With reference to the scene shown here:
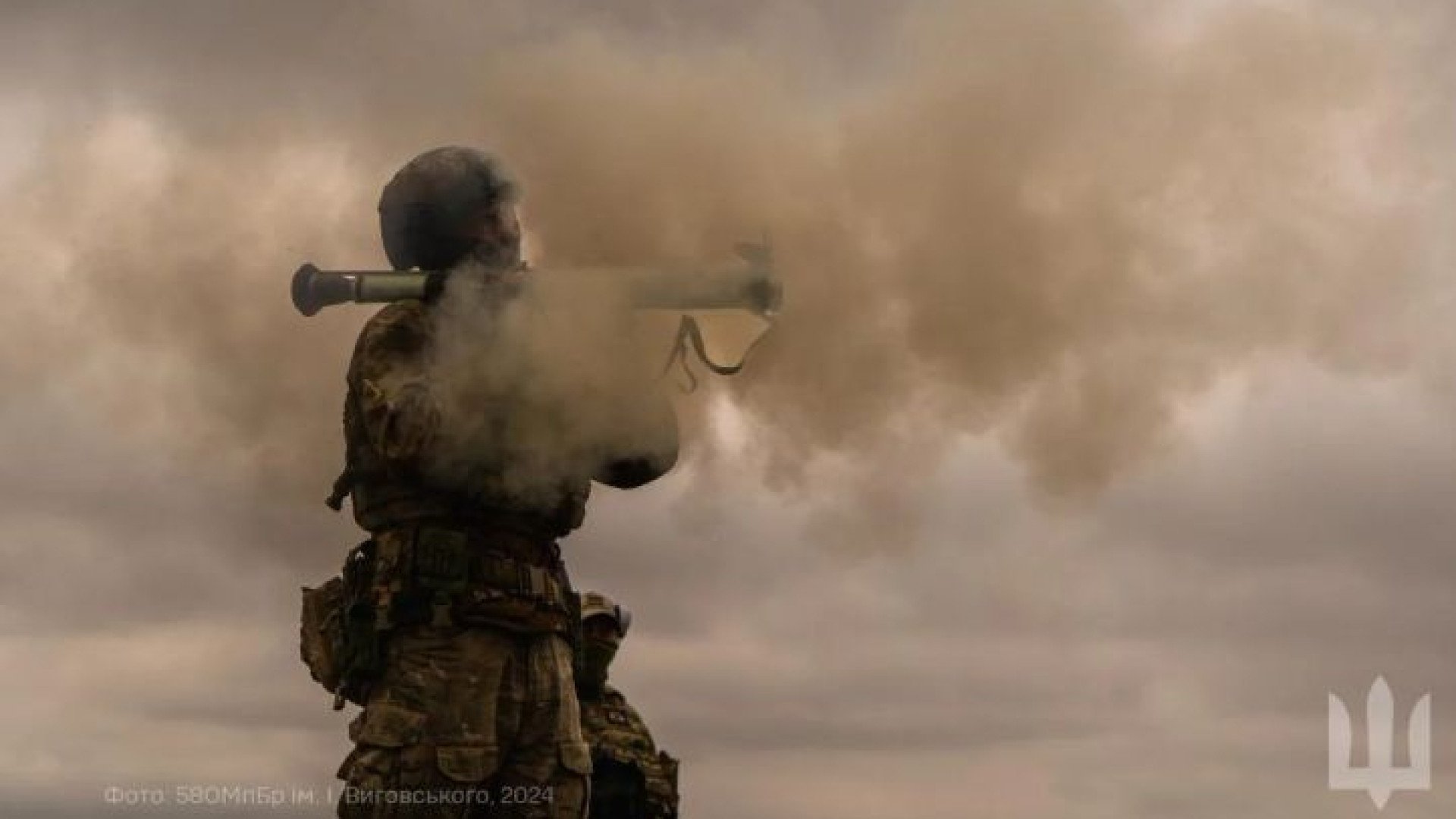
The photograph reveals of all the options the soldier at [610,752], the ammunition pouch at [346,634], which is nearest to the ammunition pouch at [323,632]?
the ammunition pouch at [346,634]

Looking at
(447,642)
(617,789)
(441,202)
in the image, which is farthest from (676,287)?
(617,789)

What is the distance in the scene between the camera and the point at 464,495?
912 centimetres

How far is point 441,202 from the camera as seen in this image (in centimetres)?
968

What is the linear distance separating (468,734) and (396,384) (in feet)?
5.18

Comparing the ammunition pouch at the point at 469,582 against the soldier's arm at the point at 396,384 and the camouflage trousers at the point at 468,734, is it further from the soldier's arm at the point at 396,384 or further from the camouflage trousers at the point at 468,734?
the soldier's arm at the point at 396,384

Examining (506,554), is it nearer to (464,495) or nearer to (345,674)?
(464,495)

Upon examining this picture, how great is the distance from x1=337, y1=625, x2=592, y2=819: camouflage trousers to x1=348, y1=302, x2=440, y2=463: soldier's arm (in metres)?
0.93

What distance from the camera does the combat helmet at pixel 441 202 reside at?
9.67 m

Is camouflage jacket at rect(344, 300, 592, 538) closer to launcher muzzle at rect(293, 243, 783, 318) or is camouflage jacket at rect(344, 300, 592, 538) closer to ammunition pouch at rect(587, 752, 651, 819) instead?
launcher muzzle at rect(293, 243, 783, 318)

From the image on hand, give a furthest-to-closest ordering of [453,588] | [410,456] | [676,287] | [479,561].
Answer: [676,287] → [479,561] → [453,588] → [410,456]

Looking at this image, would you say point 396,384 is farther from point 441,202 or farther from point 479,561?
point 441,202

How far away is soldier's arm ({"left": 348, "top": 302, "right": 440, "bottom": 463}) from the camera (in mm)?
8703

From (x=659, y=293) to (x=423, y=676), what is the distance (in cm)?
209

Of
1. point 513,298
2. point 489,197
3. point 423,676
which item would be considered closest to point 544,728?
point 423,676
